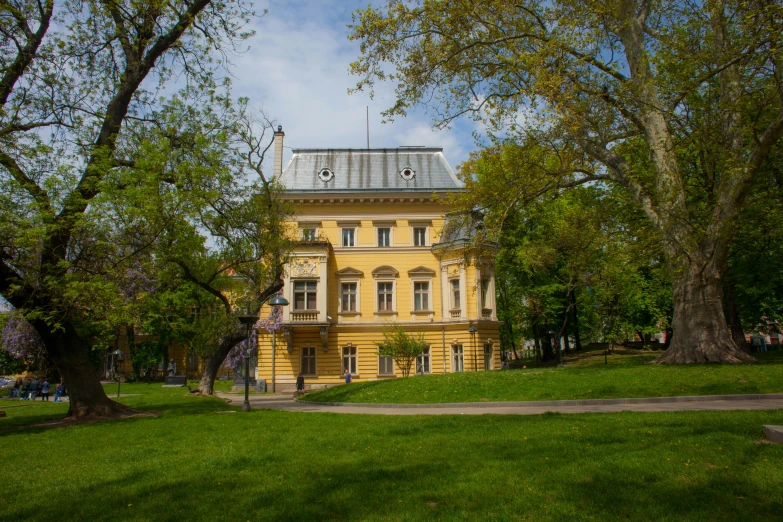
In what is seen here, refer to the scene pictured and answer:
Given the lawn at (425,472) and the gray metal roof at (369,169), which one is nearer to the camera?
the lawn at (425,472)

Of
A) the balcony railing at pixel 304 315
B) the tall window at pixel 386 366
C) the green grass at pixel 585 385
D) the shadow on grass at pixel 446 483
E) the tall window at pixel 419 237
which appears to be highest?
the tall window at pixel 419 237

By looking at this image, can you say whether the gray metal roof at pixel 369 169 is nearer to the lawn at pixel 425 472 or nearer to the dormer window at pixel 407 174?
the dormer window at pixel 407 174

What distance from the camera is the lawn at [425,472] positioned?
205 inches

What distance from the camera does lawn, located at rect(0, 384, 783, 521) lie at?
17.1 ft

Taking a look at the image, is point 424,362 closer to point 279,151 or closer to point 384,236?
point 384,236

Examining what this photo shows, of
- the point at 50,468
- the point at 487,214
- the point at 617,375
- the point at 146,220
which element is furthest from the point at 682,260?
the point at 50,468

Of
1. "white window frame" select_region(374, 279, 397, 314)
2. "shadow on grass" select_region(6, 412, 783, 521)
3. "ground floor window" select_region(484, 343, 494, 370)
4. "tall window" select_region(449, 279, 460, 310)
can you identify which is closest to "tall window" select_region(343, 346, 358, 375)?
"white window frame" select_region(374, 279, 397, 314)

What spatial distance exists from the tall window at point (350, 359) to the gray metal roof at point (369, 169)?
1103 centimetres

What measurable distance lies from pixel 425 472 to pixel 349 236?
31.7 m

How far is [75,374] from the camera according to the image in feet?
48.5

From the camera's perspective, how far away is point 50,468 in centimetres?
804

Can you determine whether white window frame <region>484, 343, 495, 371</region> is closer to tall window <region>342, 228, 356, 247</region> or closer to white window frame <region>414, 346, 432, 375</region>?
white window frame <region>414, 346, 432, 375</region>

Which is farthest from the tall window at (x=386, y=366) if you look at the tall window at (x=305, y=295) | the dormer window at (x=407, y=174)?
the dormer window at (x=407, y=174)

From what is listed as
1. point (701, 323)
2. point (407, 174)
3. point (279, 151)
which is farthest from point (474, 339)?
point (279, 151)
